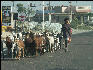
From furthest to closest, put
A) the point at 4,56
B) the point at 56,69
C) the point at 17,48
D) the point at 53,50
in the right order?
the point at 53,50 < the point at 4,56 < the point at 17,48 < the point at 56,69

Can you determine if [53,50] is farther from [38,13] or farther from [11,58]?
[38,13]

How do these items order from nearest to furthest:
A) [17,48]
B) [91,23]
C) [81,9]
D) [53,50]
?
[17,48] < [53,50] < [91,23] < [81,9]

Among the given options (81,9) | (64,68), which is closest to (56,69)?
(64,68)

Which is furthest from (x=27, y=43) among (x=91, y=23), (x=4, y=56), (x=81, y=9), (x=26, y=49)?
(x=81, y=9)

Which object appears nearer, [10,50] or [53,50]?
[10,50]

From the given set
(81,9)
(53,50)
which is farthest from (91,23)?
(53,50)

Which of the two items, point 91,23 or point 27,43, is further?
point 91,23

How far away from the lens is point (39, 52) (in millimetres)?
16547

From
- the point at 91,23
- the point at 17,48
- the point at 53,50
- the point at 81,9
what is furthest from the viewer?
the point at 81,9

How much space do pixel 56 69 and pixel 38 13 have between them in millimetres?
87464

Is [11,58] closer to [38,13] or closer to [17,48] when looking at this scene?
[17,48]

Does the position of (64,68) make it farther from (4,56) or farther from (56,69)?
(4,56)

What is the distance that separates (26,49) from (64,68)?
3738 millimetres

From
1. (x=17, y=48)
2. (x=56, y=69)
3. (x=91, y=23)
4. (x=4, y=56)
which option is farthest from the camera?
(x=91, y=23)
